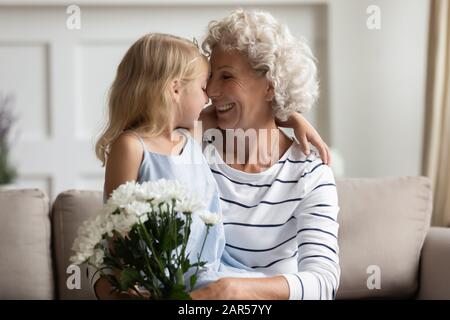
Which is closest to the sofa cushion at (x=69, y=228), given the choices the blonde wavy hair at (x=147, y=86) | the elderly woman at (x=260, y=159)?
the elderly woman at (x=260, y=159)

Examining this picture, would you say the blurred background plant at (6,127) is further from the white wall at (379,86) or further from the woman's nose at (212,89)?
the woman's nose at (212,89)

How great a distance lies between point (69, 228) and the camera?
235cm

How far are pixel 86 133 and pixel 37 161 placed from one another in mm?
293

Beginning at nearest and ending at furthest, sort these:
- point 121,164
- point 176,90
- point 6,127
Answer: point 121,164 → point 176,90 → point 6,127

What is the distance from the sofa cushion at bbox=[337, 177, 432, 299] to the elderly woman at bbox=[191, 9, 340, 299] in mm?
497

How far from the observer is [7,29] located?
4.05 meters

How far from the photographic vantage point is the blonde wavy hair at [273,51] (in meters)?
1.90

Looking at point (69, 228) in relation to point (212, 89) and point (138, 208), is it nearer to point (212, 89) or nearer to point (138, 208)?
point (212, 89)

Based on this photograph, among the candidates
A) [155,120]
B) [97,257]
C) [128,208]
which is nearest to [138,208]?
[128,208]

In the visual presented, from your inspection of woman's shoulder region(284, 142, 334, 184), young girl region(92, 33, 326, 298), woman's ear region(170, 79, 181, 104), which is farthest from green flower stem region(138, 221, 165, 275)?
woman's shoulder region(284, 142, 334, 184)

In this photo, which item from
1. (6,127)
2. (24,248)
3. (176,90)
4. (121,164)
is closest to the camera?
(121,164)

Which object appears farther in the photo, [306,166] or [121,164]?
[306,166]

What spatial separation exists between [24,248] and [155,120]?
84cm

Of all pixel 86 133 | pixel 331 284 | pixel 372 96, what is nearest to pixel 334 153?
pixel 372 96
